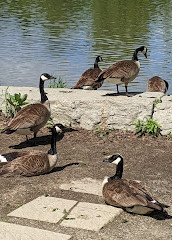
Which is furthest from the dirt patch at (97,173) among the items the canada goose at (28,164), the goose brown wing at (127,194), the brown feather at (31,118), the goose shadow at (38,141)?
the brown feather at (31,118)

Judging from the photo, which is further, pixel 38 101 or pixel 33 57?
pixel 33 57

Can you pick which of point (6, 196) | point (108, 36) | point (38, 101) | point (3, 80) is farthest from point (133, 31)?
point (6, 196)

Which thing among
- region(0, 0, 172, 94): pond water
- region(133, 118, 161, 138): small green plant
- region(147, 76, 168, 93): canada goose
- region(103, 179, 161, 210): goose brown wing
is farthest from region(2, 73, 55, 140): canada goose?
region(0, 0, 172, 94): pond water

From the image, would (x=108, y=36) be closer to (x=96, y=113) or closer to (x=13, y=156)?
(x=96, y=113)

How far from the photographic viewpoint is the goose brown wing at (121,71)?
34.9ft

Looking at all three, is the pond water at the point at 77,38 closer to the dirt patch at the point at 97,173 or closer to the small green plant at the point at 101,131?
the small green plant at the point at 101,131

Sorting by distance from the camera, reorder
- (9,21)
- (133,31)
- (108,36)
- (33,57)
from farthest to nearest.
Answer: (9,21) < (133,31) < (108,36) < (33,57)

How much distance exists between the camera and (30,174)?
25.0ft

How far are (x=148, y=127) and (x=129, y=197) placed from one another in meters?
3.73

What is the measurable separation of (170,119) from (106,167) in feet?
7.13

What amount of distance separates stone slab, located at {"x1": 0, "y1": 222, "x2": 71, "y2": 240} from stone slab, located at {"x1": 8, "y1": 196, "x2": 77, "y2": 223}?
38 cm

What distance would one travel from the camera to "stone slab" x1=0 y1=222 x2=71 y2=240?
5.39m

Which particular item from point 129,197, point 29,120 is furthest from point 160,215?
point 29,120

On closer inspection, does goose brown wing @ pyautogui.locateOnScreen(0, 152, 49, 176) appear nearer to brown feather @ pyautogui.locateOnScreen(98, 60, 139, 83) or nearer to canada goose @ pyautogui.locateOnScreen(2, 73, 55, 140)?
→ canada goose @ pyautogui.locateOnScreen(2, 73, 55, 140)
